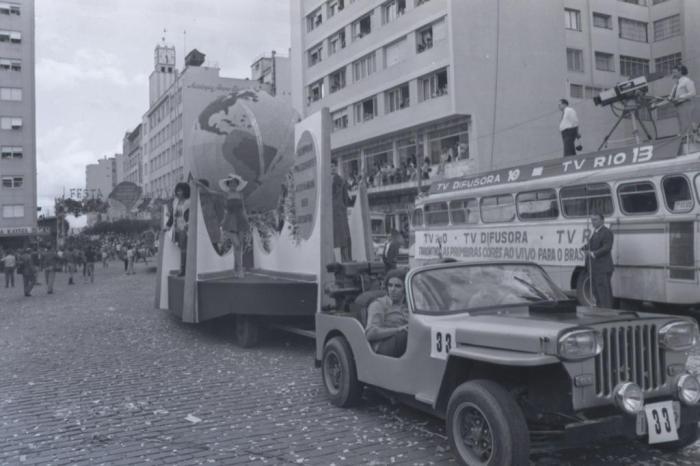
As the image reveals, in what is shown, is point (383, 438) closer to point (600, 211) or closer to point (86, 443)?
point (86, 443)

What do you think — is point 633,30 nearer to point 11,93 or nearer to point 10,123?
point 11,93

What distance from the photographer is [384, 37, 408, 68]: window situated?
3766 cm

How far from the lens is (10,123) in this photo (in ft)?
205

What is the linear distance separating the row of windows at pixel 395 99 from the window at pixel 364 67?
174 centimetres

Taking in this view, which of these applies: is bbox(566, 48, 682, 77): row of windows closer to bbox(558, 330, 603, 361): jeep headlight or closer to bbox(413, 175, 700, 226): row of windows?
bbox(413, 175, 700, 226): row of windows

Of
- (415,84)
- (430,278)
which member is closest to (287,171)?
(430,278)

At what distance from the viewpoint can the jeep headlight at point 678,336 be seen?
178 inches

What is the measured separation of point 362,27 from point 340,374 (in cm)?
3835

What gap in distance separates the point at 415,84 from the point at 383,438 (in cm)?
3239

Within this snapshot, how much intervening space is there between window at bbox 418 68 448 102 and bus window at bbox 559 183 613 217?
21.6 metres

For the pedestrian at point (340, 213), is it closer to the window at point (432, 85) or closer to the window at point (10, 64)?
the window at point (432, 85)

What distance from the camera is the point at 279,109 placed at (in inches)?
521

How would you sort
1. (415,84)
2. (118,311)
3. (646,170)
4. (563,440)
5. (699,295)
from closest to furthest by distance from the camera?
(563,440) < (699,295) < (646,170) < (118,311) < (415,84)

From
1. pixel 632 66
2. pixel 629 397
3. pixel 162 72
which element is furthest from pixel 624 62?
pixel 162 72
